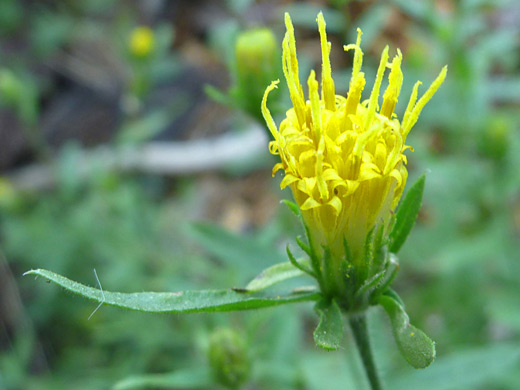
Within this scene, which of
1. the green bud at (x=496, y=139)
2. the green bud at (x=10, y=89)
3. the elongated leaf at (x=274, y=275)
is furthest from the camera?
the green bud at (x=10, y=89)

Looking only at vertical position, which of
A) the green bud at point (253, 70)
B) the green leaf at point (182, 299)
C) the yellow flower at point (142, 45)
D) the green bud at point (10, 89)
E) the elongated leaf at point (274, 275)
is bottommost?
the green bud at point (10, 89)

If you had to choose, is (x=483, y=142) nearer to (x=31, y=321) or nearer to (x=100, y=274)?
(x=100, y=274)

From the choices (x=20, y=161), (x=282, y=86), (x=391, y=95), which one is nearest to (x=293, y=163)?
(x=391, y=95)

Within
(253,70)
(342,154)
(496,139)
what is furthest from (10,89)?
(342,154)

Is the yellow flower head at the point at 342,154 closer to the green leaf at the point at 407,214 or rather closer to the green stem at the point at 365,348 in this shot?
the green leaf at the point at 407,214

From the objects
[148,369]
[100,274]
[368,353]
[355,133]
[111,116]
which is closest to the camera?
[355,133]

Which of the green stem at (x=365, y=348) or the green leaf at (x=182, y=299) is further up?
the green leaf at (x=182, y=299)

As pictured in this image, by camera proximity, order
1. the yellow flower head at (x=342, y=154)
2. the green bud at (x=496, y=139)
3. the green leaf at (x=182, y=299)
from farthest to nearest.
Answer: the green bud at (x=496, y=139)
the yellow flower head at (x=342, y=154)
the green leaf at (x=182, y=299)

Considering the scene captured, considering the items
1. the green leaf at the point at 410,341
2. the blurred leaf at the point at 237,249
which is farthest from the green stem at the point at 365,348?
the blurred leaf at the point at 237,249
